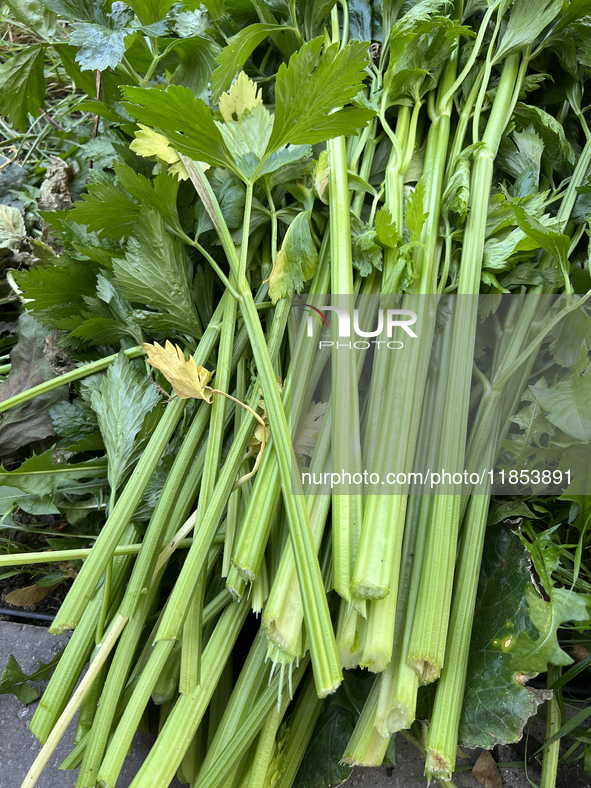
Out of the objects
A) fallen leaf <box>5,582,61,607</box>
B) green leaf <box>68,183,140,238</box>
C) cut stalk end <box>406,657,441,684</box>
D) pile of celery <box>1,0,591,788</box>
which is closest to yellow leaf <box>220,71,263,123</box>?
pile of celery <box>1,0,591,788</box>

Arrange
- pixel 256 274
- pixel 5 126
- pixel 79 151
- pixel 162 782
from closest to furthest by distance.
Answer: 1. pixel 162 782
2. pixel 256 274
3. pixel 79 151
4. pixel 5 126

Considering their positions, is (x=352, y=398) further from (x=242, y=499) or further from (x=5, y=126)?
(x=5, y=126)

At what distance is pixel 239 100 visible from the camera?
79cm

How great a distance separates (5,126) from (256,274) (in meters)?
1.05

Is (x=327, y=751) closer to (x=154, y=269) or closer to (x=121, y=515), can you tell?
(x=121, y=515)

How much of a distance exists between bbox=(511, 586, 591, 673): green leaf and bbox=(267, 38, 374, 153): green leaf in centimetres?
72

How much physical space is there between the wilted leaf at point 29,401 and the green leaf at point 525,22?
1.01 meters

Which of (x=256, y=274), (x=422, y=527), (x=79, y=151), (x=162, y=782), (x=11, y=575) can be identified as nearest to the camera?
(x=162, y=782)

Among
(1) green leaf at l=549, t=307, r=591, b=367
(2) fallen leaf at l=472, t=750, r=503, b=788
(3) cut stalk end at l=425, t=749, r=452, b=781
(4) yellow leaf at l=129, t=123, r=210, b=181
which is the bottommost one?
(2) fallen leaf at l=472, t=750, r=503, b=788

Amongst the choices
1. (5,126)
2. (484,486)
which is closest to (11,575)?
(484,486)

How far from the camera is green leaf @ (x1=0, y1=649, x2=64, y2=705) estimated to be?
923 millimetres

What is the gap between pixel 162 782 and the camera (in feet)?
2.18

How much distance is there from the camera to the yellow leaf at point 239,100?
787 mm

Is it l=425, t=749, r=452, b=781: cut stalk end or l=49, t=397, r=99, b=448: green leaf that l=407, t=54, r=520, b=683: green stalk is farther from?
l=49, t=397, r=99, b=448: green leaf
